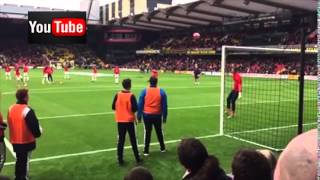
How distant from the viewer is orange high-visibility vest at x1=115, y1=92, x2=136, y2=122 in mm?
9328

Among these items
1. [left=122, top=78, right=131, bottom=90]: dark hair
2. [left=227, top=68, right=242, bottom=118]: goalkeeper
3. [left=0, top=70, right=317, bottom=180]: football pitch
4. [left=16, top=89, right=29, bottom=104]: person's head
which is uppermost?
[left=122, top=78, right=131, bottom=90]: dark hair

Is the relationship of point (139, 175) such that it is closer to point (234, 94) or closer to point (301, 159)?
point (301, 159)

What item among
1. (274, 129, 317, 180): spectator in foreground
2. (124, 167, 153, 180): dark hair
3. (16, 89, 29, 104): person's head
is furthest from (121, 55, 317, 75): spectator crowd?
(274, 129, 317, 180): spectator in foreground

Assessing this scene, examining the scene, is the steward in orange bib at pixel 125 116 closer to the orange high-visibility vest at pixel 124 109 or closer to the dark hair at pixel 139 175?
the orange high-visibility vest at pixel 124 109

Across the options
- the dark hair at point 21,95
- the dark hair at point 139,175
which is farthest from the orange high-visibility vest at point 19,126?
the dark hair at point 139,175

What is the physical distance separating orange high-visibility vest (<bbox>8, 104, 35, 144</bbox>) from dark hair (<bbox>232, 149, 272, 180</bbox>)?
535cm

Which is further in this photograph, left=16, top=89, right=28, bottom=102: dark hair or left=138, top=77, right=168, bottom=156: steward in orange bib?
left=138, top=77, right=168, bottom=156: steward in orange bib

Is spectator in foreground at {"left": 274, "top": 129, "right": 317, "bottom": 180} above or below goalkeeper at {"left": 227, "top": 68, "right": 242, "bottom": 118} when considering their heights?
above

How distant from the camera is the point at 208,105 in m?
20.5

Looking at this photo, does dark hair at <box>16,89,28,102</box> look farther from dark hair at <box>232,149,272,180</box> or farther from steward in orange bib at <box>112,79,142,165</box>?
dark hair at <box>232,149,272,180</box>

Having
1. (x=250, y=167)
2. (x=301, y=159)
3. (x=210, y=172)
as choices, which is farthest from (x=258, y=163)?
(x=301, y=159)

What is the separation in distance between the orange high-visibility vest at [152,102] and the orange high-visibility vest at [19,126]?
329 centimetres

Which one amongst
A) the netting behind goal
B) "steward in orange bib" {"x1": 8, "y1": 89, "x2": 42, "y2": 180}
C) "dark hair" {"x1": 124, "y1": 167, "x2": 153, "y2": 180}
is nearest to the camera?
"dark hair" {"x1": 124, "y1": 167, "x2": 153, "y2": 180}

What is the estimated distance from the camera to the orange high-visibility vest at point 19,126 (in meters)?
7.48
